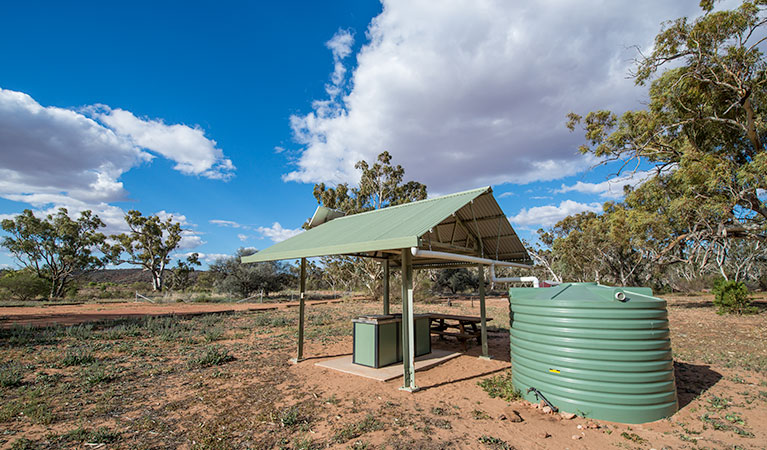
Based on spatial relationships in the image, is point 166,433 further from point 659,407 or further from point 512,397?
point 659,407

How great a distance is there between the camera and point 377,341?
7324 mm

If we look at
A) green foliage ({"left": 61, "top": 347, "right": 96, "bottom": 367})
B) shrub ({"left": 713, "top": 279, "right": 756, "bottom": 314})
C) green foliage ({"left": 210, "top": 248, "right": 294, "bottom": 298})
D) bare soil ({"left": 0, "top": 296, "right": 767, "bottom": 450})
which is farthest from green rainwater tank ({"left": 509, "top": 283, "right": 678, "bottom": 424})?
green foliage ({"left": 210, "top": 248, "right": 294, "bottom": 298})

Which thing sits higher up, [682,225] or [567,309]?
[682,225]

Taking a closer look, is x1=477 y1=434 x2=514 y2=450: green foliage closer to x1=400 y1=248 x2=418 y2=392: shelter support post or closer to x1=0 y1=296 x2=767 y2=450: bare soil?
x1=0 y1=296 x2=767 y2=450: bare soil

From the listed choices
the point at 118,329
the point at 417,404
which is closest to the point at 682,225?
the point at 417,404

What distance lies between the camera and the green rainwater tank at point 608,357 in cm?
442

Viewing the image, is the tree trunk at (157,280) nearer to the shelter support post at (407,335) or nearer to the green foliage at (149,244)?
the green foliage at (149,244)

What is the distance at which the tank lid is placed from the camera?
4.68m

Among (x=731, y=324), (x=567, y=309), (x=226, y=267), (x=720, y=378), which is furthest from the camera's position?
(x=226, y=267)

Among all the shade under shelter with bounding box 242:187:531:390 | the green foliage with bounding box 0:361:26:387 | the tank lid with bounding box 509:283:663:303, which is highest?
the shade under shelter with bounding box 242:187:531:390

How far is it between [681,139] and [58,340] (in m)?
23.7

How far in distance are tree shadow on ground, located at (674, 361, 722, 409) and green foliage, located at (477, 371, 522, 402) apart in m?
2.22

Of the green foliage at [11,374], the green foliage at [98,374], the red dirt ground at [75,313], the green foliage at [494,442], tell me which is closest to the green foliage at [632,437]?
the green foliage at [494,442]

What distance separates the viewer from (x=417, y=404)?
17.4 ft
